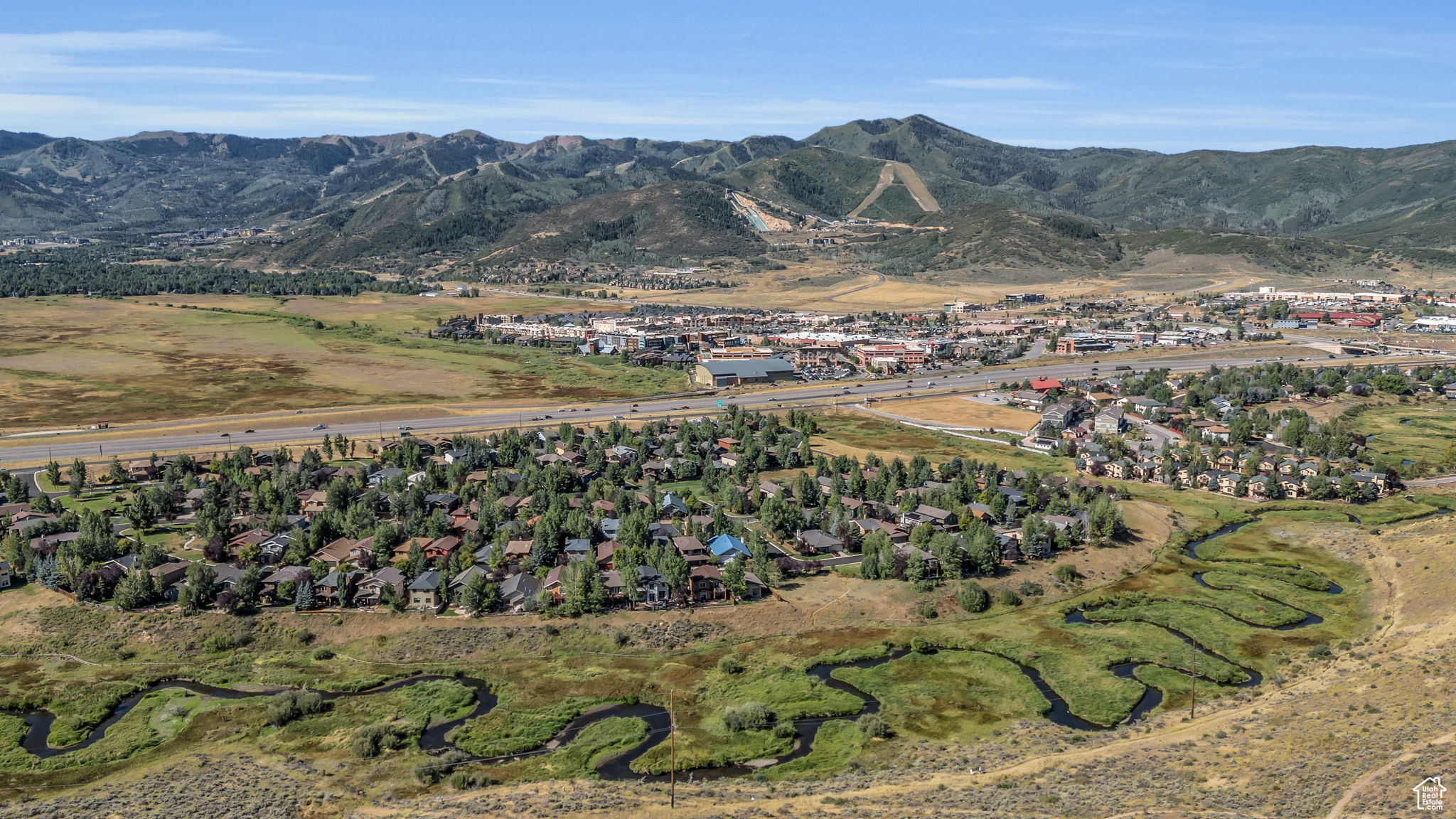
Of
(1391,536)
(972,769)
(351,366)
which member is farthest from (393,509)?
(351,366)

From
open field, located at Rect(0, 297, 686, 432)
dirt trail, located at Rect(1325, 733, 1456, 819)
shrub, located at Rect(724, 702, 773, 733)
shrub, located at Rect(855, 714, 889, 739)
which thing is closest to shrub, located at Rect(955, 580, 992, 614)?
shrub, located at Rect(855, 714, 889, 739)

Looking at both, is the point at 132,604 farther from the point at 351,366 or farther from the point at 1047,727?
the point at 351,366

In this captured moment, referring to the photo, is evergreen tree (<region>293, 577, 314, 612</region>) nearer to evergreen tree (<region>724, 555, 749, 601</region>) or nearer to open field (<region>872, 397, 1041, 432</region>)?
evergreen tree (<region>724, 555, 749, 601</region>)

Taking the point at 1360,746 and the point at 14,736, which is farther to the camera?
the point at 14,736

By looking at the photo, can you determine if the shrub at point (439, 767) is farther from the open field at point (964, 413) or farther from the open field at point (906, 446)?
the open field at point (964, 413)

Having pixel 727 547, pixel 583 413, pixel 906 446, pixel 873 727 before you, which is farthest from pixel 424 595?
pixel 583 413

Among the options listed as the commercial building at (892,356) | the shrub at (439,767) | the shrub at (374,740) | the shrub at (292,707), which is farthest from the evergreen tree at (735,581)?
the commercial building at (892,356)
